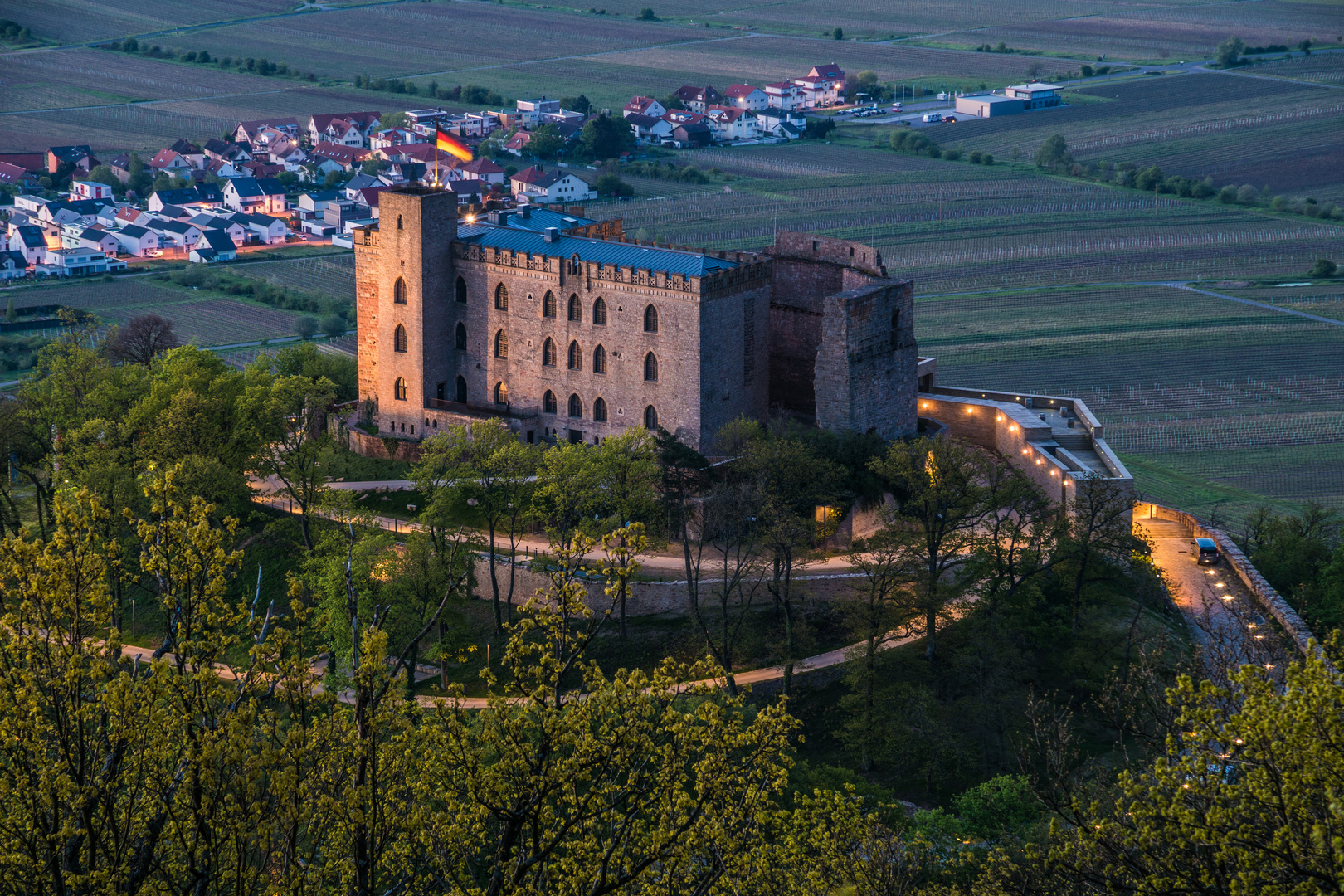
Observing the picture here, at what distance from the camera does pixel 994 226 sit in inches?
6127

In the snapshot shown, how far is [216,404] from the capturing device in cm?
7406

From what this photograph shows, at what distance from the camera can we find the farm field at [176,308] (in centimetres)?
12712

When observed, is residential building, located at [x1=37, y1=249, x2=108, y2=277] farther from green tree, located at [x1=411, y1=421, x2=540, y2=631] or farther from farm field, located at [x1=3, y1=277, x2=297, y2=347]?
green tree, located at [x1=411, y1=421, x2=540, y2=631]

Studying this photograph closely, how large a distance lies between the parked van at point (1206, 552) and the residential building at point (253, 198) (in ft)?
396

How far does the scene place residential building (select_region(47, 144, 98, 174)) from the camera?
186m

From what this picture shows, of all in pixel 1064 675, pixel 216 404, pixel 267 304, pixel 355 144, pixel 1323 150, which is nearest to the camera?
pixel 1064 675

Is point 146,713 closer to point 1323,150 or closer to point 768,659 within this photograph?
point 768,659

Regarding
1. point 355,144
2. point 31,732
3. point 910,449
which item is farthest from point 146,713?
point 355,144

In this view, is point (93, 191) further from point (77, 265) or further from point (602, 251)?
point (602, 251)

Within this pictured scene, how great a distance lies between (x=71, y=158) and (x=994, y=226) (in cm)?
10400

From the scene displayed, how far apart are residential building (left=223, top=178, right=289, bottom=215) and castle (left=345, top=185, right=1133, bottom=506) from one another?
9235cm

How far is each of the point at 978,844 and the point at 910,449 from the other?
2446 centimetres

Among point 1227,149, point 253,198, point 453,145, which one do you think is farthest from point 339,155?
point 1227,149

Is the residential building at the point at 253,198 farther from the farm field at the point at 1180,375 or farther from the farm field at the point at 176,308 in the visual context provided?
the farm field at the point at 1180,375
